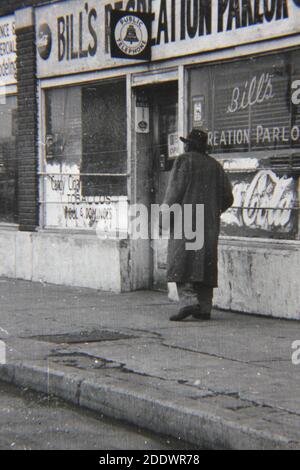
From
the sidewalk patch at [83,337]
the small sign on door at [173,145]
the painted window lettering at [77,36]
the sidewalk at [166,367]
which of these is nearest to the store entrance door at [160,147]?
the small sign on door at [173,145]

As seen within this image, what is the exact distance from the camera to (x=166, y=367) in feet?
22.8

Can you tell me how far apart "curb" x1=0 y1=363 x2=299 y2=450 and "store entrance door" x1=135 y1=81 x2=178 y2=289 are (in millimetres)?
4838

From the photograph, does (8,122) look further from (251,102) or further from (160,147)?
(251,102)

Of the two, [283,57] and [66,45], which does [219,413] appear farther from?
[66,45]

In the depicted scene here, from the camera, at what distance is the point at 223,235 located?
10602mm

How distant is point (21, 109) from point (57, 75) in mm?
1038

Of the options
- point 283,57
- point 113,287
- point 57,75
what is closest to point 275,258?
point 283,57

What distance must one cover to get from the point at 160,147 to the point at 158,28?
1.51 m

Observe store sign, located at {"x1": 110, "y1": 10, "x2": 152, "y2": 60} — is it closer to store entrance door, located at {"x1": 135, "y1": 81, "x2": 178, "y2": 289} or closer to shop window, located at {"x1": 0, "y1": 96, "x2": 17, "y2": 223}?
store entrance door, located at {"x1": 135, "y1": 81, "x2": 178, "y2": 289}

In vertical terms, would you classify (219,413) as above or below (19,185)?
below

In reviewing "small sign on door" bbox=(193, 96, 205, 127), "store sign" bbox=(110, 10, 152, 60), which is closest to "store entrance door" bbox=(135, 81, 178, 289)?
"store sign" bbox=(110, 10, 152, 60)

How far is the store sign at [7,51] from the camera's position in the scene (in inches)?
553

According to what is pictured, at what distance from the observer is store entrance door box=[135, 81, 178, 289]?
1166cm

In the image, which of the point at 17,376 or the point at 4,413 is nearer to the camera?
the point at 4,413
